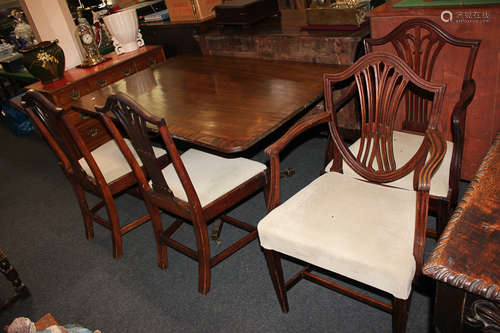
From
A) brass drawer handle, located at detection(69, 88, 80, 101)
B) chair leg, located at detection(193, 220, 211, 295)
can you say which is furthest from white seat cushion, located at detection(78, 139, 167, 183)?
brass drawer handle, located at detection(69, 88, 80, 101)

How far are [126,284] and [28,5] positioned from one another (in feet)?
7.61

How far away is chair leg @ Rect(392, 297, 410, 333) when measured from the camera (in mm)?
1184

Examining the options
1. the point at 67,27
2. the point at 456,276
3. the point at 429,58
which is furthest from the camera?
the point at 67,27

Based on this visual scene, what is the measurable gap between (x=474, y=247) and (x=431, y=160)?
0.44 metres

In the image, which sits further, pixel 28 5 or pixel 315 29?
pixel 28 5

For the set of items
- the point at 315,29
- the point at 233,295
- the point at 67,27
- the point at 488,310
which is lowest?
the point at 233,295

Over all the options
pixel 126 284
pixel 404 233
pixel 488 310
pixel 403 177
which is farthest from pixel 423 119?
pixel 126 284

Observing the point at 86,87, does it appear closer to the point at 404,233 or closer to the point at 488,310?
the point at 404,233

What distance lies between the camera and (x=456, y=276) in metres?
0.76

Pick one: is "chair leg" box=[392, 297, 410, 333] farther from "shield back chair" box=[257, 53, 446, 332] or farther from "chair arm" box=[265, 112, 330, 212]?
"chair arm" box=[265, 112, 330, 212]

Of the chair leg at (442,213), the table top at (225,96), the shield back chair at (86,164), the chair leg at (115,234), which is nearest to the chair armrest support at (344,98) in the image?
the table top at (225,96)

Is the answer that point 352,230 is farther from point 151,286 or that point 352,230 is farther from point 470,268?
point 151,286

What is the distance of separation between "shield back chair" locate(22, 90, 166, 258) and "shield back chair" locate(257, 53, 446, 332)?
0.98m

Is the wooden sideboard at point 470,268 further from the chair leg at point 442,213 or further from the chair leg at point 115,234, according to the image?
the chair leg at point 115,234
